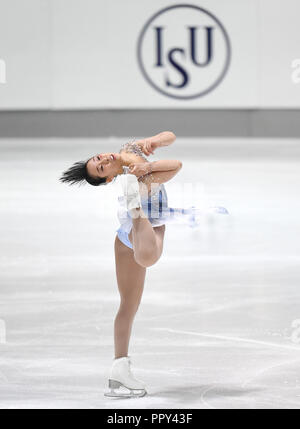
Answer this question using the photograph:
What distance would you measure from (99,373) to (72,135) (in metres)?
10.1

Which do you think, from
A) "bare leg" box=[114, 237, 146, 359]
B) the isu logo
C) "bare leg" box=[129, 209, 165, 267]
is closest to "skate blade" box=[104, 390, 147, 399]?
"bare leg" box=[114, 237, 146, 359]

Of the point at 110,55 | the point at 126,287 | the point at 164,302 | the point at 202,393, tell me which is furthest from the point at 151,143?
the point at 110,55

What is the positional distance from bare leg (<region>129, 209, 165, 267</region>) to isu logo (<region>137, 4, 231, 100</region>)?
10.5 meters

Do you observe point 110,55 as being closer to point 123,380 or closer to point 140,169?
point 123,380

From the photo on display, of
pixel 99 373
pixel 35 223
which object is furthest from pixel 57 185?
pixel 99 373

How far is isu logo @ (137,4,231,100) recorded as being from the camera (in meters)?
13.2

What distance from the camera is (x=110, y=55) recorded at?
44.2 ft

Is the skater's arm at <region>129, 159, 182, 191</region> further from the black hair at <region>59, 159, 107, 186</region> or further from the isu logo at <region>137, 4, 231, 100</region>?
the isu logo at <region>137, 4, 231, 100</region>

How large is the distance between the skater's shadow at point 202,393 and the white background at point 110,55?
10201 mm

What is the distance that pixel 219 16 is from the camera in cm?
1324

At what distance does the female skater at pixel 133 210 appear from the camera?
288cm

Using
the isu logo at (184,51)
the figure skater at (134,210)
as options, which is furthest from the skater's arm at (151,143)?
the isu logo at (184,51)
